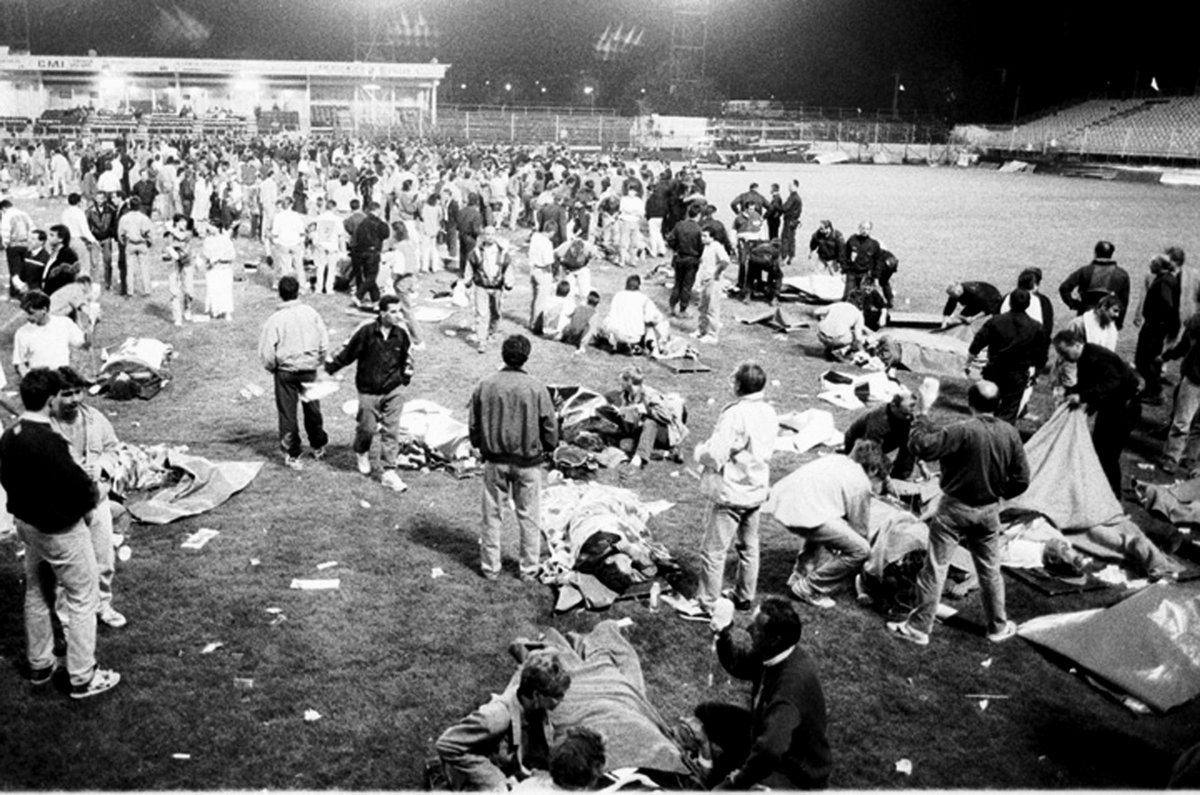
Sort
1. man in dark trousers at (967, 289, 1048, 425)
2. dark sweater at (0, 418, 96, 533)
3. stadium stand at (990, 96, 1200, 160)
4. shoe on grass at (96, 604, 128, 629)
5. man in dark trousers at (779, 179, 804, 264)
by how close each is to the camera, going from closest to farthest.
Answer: dark sweater at (0, 418, 96, 533), shoe on grass at (96, 604, 128, 629), man in dark trousers at (967, 289, 1048, 425), man in dark trousers at (779, 179, 804, 264), stadium stand at (990, 96, 1200, 160)

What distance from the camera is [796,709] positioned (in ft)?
15.4

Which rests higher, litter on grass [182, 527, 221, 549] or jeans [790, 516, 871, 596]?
jeans [790, 516, 871, 596]

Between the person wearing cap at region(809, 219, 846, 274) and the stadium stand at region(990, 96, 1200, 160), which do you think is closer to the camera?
the person wearing cap at region(809, 219, 846, 274)

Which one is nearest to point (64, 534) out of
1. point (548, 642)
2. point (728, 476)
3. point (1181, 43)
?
point (548, 642)

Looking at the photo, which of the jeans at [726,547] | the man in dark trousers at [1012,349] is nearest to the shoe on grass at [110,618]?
the jeans at [726,547]

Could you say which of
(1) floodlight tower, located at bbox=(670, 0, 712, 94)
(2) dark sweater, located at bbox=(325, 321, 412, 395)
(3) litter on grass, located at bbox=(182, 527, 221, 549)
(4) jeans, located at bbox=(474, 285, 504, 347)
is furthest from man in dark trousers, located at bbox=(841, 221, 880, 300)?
(1) floodlight tower, located at bbox=(670, 0, 712, 94)

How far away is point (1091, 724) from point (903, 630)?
55.5 inches

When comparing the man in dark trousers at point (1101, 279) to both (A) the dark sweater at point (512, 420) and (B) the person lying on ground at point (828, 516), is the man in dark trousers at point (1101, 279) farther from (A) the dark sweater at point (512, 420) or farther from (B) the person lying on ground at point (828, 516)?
(A) the dark sweater at point (512, 420)

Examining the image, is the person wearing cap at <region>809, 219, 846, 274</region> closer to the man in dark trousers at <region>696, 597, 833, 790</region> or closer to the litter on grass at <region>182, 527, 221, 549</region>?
the litter on grass at <region>182, 527, 221, 549</region>

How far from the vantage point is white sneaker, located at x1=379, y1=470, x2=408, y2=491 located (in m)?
9.56

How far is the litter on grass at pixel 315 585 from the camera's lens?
757 cm

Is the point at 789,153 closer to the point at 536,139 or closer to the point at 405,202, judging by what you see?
the point at 536,139

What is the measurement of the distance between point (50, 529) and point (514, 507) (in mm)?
3330

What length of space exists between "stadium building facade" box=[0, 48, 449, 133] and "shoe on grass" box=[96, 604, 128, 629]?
181 feet
